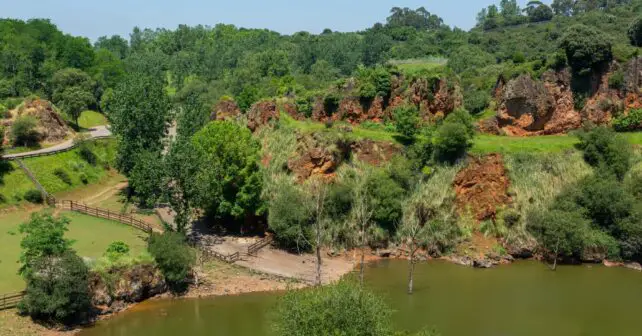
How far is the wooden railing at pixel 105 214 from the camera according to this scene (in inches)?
2038

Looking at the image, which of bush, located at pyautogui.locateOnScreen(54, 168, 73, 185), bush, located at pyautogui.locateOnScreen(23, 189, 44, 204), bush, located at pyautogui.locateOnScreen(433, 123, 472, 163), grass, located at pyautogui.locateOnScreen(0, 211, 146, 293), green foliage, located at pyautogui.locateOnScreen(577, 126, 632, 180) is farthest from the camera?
bush, located at pyautogui.locateOnScreen(54, 168, 73, 185)

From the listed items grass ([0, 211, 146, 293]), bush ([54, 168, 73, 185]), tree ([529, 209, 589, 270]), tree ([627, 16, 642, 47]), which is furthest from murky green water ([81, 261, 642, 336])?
tree ([627, 16, 642, 47])

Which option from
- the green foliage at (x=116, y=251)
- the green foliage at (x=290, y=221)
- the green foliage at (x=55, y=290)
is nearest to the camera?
the green foliage at (x=55, y=290)

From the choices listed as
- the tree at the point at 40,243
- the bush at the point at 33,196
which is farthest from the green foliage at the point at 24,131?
the tree at the point at 40,243

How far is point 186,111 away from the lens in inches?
2781

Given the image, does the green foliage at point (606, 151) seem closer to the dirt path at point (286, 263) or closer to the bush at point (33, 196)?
the dirt path at point (286, 263)

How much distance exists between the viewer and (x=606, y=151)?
52.7m

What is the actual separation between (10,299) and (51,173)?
29.2 metres

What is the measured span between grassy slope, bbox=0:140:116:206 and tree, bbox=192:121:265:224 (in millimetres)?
21049

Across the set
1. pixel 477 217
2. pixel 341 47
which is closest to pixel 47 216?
pixel 477 217

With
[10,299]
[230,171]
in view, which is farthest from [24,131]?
[10,299]

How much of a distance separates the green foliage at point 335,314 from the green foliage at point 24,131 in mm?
54619

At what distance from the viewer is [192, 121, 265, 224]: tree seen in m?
48.9

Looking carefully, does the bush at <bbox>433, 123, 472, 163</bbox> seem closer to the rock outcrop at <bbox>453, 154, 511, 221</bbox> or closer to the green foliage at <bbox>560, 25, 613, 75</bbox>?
the rock outcrop at <bbox>453, 154, 511, 221</bbox>
